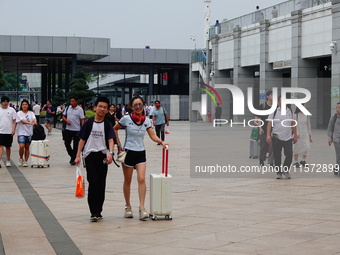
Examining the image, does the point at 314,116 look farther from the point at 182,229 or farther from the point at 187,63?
the point at 182,229

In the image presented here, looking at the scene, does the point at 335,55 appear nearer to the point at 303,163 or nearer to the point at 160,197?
the point at 303,163

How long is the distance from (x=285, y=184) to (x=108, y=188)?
3643mm

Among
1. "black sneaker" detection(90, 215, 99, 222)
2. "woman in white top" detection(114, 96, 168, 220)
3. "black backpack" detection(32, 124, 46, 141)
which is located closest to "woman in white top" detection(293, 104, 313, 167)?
"black backpack" detection(32, 124, 46, 141)

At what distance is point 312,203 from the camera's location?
1249cm

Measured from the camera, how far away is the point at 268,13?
50469 mm

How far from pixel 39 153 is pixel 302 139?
683 centimetres

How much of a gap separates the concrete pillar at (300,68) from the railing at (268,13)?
0.84m

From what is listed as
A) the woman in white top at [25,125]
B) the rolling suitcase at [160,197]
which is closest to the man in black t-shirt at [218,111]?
the woman in white top at [25,125]

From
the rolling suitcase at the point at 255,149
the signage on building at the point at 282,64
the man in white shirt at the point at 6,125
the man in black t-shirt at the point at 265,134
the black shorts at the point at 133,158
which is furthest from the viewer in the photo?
the signage on building at the point at 282,64

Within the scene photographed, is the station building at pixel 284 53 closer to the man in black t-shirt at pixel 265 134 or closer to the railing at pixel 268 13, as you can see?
the railing at pixel 268 13

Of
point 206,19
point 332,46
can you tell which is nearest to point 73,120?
point 332,46

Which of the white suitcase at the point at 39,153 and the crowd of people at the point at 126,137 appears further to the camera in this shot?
the white suitcase at the point at 39,153

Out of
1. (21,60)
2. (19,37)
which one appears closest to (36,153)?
(19,37)

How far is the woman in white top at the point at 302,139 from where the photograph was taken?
19656 mm
